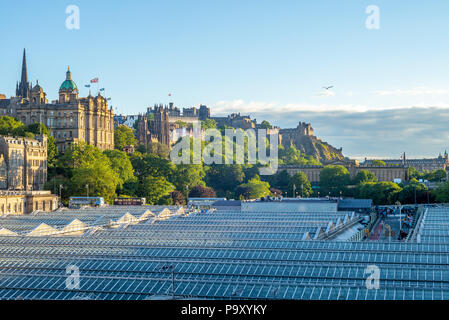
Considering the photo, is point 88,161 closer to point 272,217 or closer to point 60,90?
point 60,90

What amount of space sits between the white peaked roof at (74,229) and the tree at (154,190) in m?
65.1

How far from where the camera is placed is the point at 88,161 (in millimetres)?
137125

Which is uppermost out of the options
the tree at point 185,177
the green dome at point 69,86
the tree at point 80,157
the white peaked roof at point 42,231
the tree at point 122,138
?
the green dome at point 69,86

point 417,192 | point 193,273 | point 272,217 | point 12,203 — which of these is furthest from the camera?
point 417,192

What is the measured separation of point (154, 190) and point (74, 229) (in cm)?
6858

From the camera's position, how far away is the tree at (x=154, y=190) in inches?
5443

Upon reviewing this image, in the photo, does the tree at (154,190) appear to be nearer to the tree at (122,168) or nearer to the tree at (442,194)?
the tree at (122,168)

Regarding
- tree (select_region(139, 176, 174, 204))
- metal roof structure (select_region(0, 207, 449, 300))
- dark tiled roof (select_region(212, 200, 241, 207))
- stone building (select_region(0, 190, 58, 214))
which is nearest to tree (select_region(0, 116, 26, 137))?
tree (select_region(139, 176, 174, 204))

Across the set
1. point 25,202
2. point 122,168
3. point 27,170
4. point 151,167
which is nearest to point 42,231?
point 25,202

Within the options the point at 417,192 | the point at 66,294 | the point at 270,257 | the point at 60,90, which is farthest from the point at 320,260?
the point at 60,90

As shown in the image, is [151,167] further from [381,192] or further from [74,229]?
[74,229]

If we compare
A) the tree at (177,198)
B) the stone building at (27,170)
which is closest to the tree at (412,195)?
the tree at (177,198)
